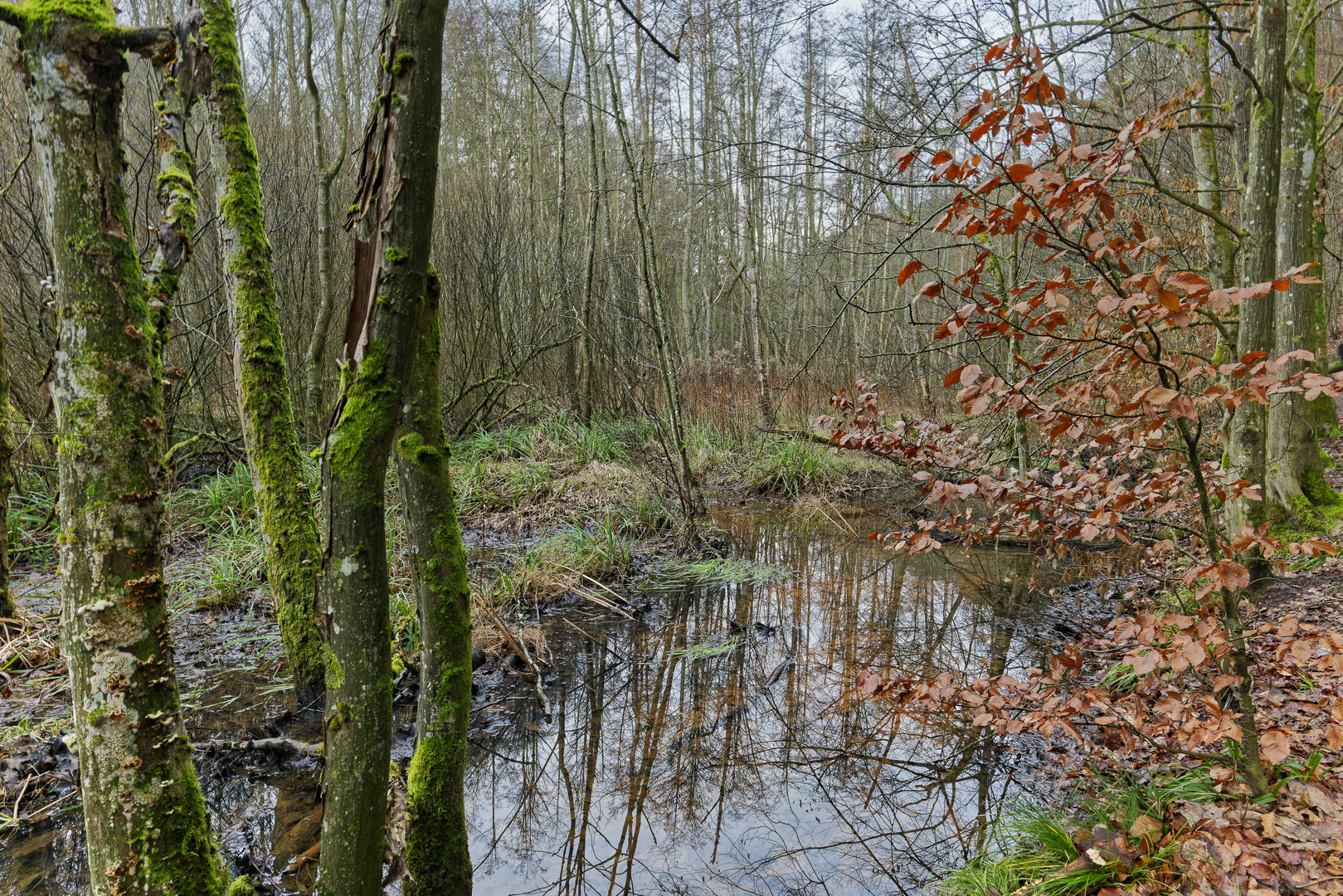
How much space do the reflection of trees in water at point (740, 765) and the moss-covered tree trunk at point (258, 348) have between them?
130cm

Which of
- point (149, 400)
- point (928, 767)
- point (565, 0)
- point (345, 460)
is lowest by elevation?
point (928, 767)

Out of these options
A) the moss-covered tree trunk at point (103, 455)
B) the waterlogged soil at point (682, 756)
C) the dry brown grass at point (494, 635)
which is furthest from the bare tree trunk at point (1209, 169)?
the moss-covered tree trunk at point (103, 455)

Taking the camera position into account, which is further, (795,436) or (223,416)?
(795,436)

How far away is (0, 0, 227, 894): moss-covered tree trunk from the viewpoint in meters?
1.49

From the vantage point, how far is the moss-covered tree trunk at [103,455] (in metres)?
1.49

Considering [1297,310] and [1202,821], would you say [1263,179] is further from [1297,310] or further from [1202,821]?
[1202,821]

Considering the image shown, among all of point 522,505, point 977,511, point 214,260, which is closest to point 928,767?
point 522,505

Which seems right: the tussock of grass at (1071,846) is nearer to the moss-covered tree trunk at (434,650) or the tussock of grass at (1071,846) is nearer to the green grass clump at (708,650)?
the moss-covered tree trunk at (434,650)

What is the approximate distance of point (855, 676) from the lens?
168 inches

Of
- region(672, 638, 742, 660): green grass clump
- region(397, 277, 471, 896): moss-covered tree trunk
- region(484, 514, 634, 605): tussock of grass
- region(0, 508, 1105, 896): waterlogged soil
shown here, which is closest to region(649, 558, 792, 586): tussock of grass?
region(484, 514, 634, 605): tussock of grass

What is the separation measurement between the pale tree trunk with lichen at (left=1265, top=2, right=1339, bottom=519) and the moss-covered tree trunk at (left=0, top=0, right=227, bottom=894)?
218 inches

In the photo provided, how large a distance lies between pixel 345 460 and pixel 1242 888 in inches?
107

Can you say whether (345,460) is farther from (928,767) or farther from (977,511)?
(977,511)

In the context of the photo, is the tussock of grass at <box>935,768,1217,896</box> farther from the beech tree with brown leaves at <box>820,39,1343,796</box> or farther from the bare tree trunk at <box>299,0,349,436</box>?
the bare tree trunk at <box>299,0,349,436</box>
